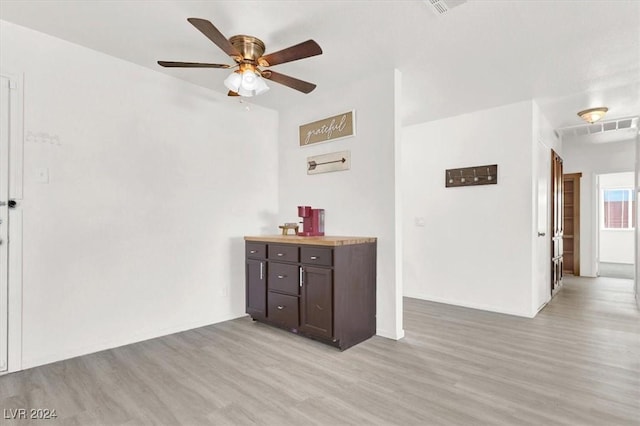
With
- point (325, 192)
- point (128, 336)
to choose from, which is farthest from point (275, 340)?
point (325, 192)

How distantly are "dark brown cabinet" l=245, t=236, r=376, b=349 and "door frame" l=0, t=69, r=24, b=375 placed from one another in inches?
78.7

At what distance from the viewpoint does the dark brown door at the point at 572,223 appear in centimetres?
688

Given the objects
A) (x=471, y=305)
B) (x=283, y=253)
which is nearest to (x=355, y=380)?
(x=283, y=253)

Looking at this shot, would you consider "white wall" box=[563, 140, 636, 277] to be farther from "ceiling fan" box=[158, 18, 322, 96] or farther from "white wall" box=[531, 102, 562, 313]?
"ceiling fan" box=[158, 18, 322, 96]

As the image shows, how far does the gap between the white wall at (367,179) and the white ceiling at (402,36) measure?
211mm

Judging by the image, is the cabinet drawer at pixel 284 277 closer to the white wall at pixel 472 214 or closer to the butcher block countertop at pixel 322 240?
the butcher block countertop at pixel 322 240

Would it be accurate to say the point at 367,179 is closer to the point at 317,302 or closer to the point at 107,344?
the point at 317,302

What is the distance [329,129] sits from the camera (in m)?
3.78

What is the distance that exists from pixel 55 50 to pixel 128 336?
8.61 feet

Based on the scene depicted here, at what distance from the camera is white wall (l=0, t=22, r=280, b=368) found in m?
2.62

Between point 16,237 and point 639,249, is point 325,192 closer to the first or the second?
point 16,237

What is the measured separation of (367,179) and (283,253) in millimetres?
1196

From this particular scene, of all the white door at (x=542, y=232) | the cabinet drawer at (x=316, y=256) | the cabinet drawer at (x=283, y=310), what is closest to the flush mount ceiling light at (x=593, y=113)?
the white door at (x=542, y=232)

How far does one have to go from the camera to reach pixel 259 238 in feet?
11.8
